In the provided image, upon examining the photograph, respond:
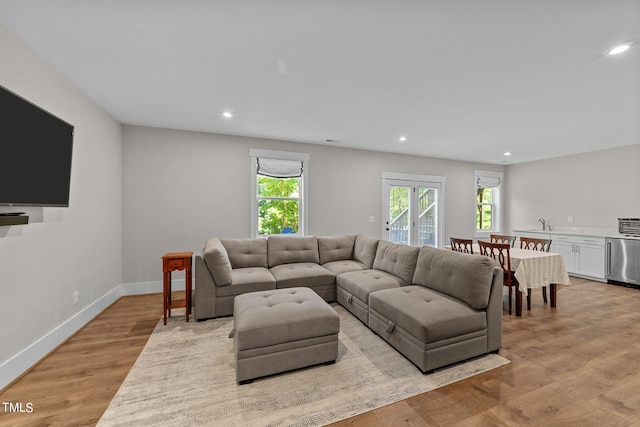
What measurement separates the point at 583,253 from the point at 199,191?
23.3 ft

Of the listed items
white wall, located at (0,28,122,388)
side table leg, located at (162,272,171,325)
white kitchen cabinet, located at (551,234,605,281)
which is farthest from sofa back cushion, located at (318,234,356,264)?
white kitchen cabinet, located at (551,234,605,281)

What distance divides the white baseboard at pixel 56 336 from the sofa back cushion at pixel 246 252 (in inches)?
59.8

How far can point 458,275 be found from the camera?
2408 millimetres

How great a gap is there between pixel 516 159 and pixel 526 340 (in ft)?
16.5

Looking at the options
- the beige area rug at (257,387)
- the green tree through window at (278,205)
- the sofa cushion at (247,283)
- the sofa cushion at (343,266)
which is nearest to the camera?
the beige area rug at (257,387)

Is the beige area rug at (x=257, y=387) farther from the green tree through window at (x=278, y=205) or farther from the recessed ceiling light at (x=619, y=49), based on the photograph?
the recessed ceiling light at (x=619, y=49)

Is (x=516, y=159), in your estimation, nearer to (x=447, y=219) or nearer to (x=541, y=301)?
(x=447, y=219)

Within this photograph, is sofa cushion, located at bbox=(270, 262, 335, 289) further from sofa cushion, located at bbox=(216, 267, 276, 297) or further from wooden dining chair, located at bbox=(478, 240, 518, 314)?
wooden dining chair, located at bbox=(478, 240, 518, 314)

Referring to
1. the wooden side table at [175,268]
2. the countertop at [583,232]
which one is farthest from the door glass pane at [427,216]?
the wooden side table at [175,268]

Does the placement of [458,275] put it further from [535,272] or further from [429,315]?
[535,272]

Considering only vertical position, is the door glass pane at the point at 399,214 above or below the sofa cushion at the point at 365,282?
above

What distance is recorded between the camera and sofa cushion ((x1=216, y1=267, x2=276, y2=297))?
10.1 ft

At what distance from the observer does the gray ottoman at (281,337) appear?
189cm

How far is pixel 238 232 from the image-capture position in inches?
174
